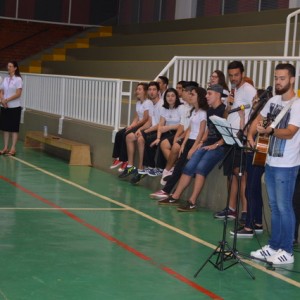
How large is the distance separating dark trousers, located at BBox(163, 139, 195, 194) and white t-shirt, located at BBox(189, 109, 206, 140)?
0.29ft

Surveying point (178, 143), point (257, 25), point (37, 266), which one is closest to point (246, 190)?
point (178, 143)

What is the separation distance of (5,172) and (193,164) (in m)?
3.68

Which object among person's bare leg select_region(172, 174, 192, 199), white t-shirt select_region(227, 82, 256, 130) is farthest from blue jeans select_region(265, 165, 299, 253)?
person's bare leg select_region(172, 174, 192, 199)

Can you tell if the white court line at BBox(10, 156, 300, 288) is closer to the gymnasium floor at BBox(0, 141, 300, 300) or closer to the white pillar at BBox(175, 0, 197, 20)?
the gymnasium floor at BBox(0, 141, 300, 300)

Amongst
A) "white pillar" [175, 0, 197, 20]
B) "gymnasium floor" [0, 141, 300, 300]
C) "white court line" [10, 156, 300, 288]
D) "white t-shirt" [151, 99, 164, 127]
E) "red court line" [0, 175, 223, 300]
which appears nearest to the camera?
"gymnasium floor" [0, 141, 300, 300]

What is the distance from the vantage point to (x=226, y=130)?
21.6 ft

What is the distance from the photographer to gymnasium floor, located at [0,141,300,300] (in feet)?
19.4

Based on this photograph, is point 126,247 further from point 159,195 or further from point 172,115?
point 172,115

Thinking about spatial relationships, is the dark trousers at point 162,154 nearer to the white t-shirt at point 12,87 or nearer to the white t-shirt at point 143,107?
the white t-shirt at point 143,107

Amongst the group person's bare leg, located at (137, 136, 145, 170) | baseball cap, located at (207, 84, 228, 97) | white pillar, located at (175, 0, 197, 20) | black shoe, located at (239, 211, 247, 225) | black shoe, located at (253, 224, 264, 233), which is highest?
white pillar, located at (175, 0, 197, 20)

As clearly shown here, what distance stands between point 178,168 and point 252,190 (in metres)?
2.01

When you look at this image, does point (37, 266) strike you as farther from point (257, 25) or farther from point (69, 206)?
point (257, 25)

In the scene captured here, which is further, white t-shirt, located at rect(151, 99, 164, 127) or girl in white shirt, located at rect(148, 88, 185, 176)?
white t-shirt, located at rect(151, 99, 164, 127)

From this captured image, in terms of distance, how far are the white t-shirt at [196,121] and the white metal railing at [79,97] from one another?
9.60 ft
